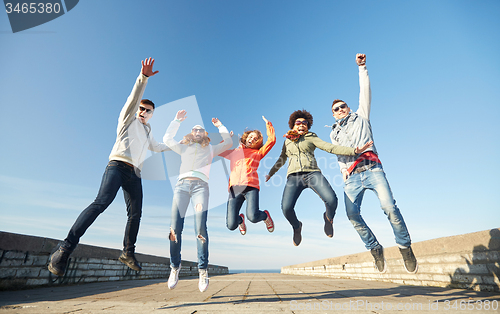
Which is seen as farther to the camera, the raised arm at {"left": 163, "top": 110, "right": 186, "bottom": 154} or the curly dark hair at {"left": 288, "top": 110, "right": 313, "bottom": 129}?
the curly dark hair at {"left": 288, "top": 110, "right": 313, "bottom": 129}

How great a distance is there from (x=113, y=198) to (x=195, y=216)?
1221mm

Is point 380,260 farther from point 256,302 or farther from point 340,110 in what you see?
point 340,110

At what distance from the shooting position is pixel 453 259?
16.7 feet

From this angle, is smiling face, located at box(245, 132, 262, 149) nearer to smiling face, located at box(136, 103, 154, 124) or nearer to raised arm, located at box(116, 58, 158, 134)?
smiling face, located at box(136, 103, 154, 124)

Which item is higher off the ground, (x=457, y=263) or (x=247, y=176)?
(x=247, y=176)

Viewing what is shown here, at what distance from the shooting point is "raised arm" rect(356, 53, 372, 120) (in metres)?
3.76

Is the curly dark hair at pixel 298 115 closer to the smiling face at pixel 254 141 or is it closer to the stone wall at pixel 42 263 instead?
the smiling face at pixel 254 141

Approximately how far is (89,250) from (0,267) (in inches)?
101

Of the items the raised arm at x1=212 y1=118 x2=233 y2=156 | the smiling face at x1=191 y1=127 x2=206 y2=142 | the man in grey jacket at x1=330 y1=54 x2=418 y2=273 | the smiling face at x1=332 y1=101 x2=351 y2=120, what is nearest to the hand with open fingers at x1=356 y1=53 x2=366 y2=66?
the man in grey jacket at x1=330 y1=54 x2=418 y2=273

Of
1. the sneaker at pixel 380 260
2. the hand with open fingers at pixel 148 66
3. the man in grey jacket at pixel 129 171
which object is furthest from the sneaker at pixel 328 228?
the hand with open fingers at pixel 148 66

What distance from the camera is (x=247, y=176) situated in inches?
180

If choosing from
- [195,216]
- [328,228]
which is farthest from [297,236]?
[195,216]

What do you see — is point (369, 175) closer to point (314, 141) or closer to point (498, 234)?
point (314, 141)

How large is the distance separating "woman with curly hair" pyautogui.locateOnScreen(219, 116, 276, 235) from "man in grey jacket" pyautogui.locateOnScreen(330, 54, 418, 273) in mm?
1407
